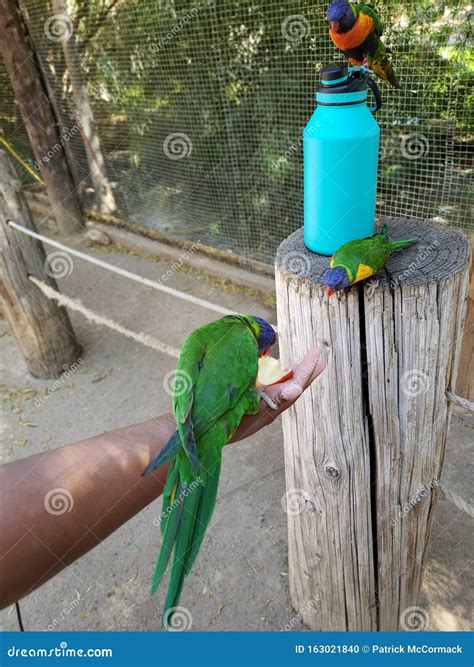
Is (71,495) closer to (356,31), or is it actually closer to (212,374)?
(212,374)

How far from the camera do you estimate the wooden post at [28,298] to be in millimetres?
2721

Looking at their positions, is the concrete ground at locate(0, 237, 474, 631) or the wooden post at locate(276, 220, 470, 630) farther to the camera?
the concrete ground at locate(0, 237, 474, 631)

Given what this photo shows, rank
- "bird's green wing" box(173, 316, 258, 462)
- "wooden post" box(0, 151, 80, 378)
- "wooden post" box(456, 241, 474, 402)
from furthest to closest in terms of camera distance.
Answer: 1. "wooden post" box(0, 151, 80, 378)
2. "wooden post" box(456, 241, 474, 402)
3. "bird's green wing" box(173, 316, 258, 462)

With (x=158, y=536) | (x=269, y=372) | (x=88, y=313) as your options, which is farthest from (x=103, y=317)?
(x=269, y=372)

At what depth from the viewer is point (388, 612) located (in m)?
1.53

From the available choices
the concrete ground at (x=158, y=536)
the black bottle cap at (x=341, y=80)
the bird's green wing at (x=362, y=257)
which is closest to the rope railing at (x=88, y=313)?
the concrete ground at (x=158, y=536)

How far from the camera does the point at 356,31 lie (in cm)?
141

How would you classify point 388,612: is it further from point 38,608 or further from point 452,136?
point 452,136

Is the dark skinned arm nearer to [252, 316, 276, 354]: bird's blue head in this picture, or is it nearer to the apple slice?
the apple slice

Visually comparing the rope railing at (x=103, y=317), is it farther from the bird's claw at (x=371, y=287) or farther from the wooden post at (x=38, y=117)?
the wooden post at (x=38, y=117)

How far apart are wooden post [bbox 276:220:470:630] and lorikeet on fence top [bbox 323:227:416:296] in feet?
0.11

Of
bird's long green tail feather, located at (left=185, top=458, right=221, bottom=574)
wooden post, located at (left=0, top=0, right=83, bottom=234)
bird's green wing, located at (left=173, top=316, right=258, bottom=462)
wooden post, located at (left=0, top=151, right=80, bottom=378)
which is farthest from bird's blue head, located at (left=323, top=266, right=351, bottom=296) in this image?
wooden post, located at (left=0, top=0, right=83, bottom=234)

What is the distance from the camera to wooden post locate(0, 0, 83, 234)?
4.04m

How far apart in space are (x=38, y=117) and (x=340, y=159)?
420 centimetres
